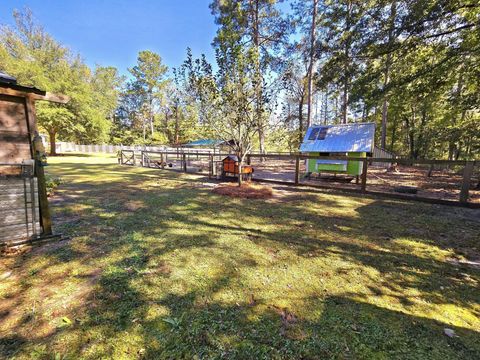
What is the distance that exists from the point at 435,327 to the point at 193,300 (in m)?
2.19

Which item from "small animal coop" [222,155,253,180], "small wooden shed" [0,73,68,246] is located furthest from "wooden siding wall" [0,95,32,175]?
"small animal coop" [222,155,253,180]

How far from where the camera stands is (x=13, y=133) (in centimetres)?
313

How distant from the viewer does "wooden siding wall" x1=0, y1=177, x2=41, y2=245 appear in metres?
3.00

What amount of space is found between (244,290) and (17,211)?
332 centimetres

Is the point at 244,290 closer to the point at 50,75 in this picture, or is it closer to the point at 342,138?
the point at 342,138

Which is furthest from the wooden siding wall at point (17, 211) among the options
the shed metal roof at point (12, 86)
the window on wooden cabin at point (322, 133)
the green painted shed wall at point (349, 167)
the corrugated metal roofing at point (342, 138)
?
the window on wooden cabin at point (322, 133)

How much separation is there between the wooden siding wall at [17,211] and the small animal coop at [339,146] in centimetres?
884

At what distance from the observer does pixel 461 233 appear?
404cm

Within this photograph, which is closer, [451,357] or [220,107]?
[451,357]

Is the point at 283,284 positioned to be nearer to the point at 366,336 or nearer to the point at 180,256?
the point at 366,336

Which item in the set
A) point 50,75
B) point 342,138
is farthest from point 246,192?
point 50,75

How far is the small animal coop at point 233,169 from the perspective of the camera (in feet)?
28.5

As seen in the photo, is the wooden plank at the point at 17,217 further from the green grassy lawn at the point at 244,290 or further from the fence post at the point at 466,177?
the fence post at the point at 466,177

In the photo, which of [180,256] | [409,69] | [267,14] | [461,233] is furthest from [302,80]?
[180,256]
